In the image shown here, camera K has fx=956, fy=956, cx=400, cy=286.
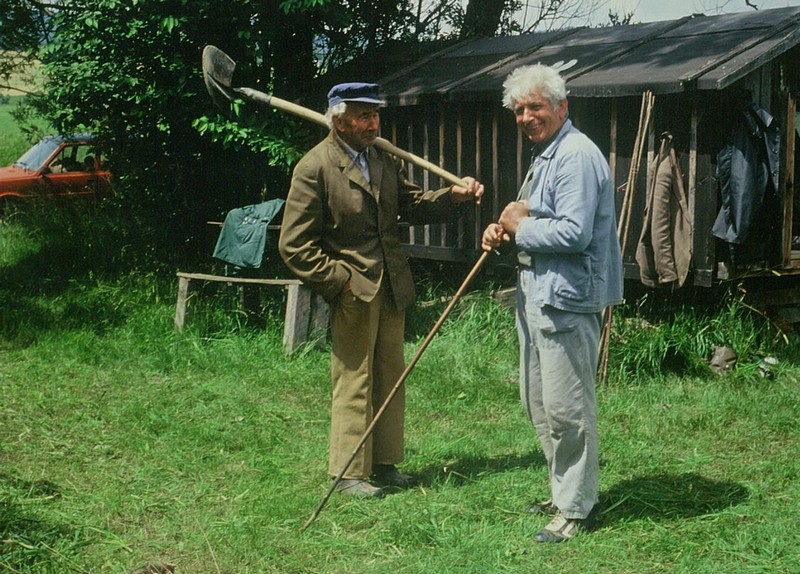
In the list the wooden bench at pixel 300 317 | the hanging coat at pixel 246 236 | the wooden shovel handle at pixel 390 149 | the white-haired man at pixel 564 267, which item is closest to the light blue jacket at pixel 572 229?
the white-haired man at pixel 564 267

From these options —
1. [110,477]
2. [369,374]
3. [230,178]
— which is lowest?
[110,477]

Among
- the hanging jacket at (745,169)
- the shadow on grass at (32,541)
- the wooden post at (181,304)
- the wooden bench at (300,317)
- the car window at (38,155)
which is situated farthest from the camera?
the car window at (38,155)

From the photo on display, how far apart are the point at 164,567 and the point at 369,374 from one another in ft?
5.01

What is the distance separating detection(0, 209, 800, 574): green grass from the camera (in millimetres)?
4562

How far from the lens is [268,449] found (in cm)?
612

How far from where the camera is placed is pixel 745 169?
7.27 m

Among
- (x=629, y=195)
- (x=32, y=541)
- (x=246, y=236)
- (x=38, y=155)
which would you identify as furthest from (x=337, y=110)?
(x=38, y=155)

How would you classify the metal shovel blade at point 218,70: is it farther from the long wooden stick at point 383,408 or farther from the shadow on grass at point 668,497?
the shadow on grass at point 668,497

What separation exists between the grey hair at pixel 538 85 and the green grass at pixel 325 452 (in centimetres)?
209

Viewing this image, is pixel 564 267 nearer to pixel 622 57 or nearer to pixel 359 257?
pixel 359 257

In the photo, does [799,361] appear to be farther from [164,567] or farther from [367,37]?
[367,37]

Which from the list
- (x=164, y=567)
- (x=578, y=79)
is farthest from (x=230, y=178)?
(x=164, y=567)

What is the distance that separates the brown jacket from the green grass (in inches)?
47.5

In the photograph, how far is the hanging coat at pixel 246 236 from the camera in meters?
8.71
